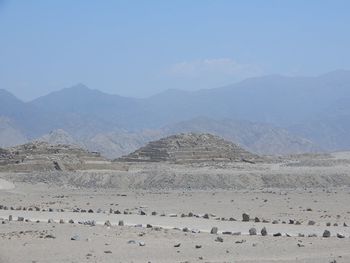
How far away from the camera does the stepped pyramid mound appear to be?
78.6 m

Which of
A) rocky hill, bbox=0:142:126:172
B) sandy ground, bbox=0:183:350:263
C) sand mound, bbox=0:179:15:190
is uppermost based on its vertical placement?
rocky hill, bbox=0:142:126:172

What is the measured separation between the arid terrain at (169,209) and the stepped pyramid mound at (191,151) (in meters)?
0.13

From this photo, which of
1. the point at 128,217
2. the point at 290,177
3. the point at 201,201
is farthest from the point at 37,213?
the point at 290,177

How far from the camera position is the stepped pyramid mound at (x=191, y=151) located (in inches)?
3093

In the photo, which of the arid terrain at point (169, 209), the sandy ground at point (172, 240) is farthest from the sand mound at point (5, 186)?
the sandy ground at point (172, 240)

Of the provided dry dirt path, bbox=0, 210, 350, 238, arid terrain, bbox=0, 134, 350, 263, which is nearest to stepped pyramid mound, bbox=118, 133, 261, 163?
arid terrain, bbox=0, 134, 350, 263

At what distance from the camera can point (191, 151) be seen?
80125 millimetres

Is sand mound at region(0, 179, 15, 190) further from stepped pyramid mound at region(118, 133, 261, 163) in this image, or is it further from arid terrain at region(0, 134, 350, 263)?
stepped pyramid mound at region(118, 133, 261, 163)

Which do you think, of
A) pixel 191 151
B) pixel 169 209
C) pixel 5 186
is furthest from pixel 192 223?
pixel 191 151

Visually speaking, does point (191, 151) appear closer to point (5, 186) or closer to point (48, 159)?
point (48, 159)

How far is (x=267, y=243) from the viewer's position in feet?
63.5

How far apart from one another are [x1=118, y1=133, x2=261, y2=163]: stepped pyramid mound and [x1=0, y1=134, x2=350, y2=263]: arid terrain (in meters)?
0.13

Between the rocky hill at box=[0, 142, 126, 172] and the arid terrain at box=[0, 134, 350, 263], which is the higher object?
the rocky hill at box=[0, 142, 126, 172]

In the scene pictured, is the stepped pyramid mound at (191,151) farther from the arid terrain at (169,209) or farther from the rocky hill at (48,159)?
the rocky hill at (48,159)
